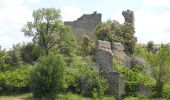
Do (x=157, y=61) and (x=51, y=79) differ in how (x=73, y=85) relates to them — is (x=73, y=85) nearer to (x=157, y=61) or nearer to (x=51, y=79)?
(x=51, y=79)

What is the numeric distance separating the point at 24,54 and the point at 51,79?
917cm

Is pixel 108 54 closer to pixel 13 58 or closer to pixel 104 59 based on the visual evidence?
pixel 104 59

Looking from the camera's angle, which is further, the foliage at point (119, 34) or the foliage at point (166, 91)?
the foliage at point (119, 34)

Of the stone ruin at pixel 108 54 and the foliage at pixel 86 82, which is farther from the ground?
the stone ruin at pixel 108 54

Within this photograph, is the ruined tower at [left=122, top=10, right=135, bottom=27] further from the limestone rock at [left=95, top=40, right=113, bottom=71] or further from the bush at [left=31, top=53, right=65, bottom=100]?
the bush at [left=31, top=53, right=65, bottom=100]

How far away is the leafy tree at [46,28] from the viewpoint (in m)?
46.6

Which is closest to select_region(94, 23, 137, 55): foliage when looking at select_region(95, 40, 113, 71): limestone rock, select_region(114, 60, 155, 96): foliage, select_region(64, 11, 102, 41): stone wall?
select_region(114, 60, 155, 96): foliage

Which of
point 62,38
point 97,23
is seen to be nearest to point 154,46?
point 97,23

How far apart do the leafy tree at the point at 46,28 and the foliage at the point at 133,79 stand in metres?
5.60

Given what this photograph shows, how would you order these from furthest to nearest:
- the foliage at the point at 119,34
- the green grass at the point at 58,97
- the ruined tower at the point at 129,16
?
the ruined tower at the point at 129,16 → the foliage at the point at 119,34 → the green grass at the point at 58,97

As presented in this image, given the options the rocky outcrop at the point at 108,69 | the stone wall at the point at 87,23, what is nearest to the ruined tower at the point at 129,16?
the stone wall at the point at 87,23

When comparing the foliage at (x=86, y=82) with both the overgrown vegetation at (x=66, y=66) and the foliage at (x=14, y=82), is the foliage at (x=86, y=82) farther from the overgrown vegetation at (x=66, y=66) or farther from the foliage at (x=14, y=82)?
the foliage at (x=14, y=82)

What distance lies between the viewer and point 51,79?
3791 cm

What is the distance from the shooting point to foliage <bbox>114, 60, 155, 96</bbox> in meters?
41.6
